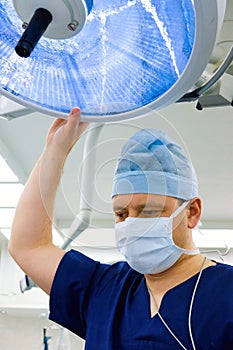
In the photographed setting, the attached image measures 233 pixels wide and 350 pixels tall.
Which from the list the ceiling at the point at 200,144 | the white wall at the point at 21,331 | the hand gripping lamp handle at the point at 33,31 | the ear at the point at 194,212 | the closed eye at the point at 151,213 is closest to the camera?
the hand gripping lamp handle at the point at 33,31

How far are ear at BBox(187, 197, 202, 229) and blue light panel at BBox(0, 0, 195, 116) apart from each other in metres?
0.33

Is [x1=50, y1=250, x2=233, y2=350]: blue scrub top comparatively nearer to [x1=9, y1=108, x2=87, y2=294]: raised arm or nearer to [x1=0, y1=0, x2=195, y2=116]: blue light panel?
[x1=9, y1=108, x2=87, y2=294]: raised arm

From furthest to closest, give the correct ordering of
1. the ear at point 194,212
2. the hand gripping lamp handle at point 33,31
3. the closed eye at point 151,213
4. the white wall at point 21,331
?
the white wall at point 21,331, the ear at point 194,212, the closed eye at point 151,213, the hand gripping lamp handle at point 33,31

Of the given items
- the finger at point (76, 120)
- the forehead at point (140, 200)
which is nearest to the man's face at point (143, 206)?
the forehead at point (140, 200)

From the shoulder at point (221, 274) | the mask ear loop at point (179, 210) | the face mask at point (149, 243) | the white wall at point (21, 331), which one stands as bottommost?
the white wall at point (21, 331)

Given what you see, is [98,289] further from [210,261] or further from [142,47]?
[142,47]

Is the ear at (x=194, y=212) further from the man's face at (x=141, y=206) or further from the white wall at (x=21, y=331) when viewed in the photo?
the white wall at (x=21, y=331)

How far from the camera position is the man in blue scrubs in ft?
2.65

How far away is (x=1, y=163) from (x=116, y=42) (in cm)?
297

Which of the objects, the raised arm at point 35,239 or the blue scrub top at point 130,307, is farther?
the raised arm at point 35,239

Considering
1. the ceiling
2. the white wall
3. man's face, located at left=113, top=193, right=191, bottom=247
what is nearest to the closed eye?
man's face, located at left=113, top=193, right=191, bottom=247

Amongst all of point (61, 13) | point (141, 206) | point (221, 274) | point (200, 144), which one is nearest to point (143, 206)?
point (141, 206)

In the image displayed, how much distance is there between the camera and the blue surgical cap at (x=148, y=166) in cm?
77

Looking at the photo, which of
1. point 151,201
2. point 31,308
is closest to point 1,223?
point 31,308
